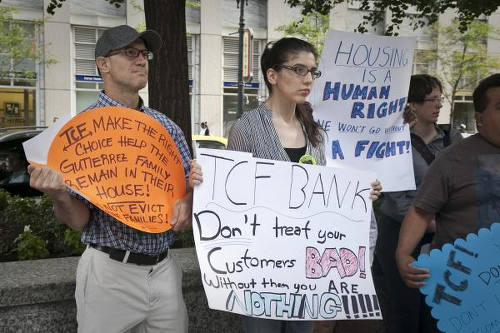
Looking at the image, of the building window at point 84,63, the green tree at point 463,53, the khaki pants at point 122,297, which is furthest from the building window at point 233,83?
the khaki pants at point 122,297

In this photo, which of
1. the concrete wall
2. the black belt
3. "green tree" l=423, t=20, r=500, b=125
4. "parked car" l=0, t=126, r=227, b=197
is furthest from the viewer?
"green tree" l=423, t=20, r=500, b=125

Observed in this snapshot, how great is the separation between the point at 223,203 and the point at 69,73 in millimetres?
24511

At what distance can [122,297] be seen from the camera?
2.23 m

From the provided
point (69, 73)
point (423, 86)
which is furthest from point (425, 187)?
point (69, 73)

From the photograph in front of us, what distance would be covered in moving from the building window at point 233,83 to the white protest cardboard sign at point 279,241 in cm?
2500

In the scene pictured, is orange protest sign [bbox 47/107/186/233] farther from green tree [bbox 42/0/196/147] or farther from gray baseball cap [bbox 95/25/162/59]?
green tree [bbox 42/0/196/147]

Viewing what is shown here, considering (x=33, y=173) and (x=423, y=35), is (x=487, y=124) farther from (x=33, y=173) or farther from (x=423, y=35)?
(x=423, y=35)

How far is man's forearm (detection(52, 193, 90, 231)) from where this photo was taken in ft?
6.99

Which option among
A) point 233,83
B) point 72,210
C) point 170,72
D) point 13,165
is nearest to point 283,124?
point 72,210

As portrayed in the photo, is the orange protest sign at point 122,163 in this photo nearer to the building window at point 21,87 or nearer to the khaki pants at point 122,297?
the khaki pants at point 122,297

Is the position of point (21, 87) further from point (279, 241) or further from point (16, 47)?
point (279, 241)

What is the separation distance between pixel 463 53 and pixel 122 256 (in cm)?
2718

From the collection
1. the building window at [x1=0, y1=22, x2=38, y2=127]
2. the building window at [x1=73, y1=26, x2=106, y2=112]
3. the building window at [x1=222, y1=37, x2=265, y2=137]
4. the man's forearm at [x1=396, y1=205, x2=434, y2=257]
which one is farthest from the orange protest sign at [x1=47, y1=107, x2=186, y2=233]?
the building window at [x1=222, y1=37, x2=265, y2=137]

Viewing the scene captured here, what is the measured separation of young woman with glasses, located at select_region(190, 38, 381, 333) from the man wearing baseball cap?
1.27 ft
